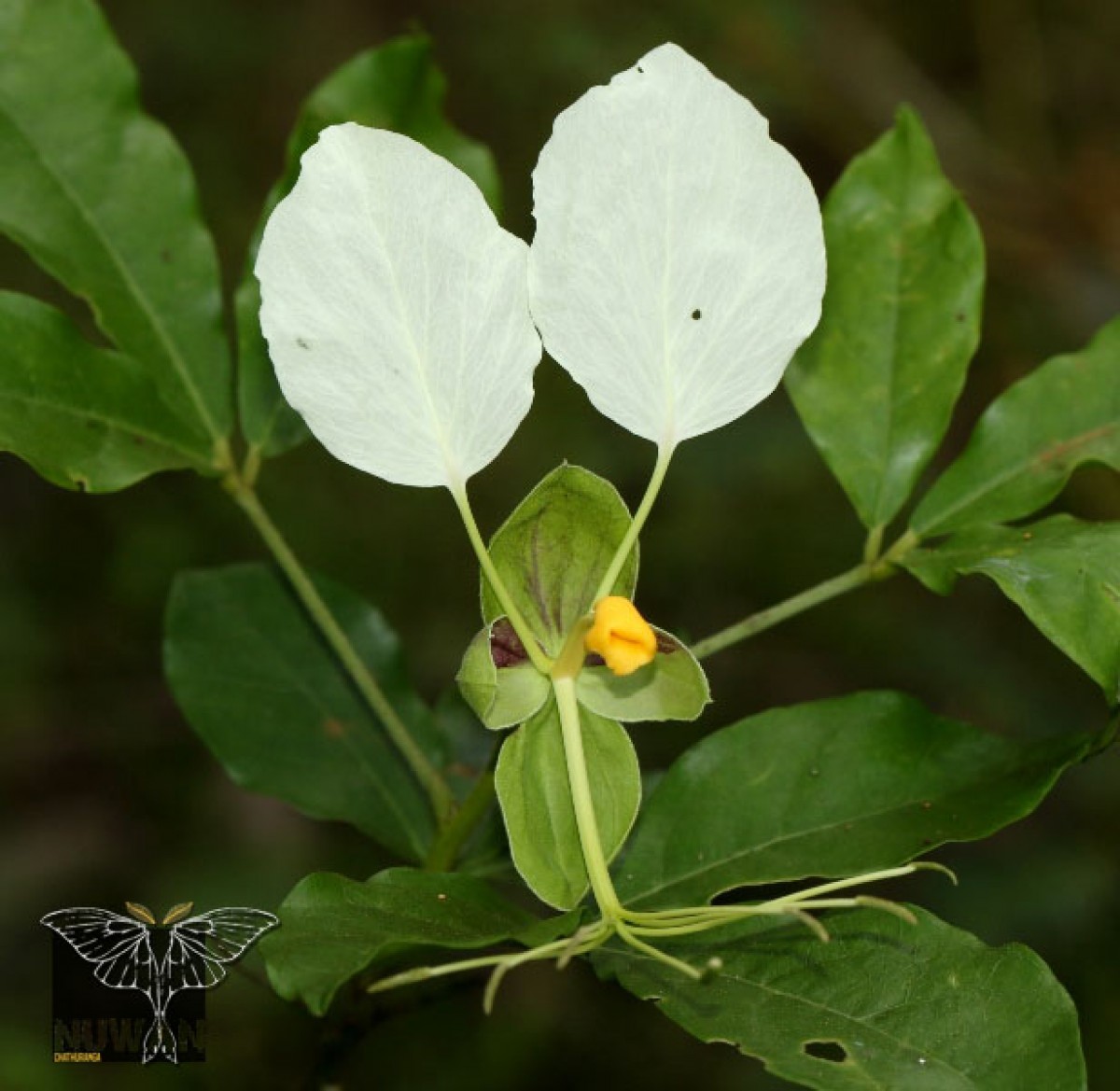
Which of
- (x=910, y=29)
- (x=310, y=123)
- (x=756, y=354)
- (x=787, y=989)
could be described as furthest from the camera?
(x=910, y=29)

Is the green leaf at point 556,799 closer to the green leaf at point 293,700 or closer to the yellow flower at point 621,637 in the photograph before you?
the yellow flower at point 621,637

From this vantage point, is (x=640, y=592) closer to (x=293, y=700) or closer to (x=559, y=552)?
(x=293, y=700)

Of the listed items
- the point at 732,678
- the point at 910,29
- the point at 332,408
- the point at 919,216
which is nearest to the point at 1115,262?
the point at 910,29

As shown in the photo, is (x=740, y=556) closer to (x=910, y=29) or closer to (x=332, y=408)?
(x=910, y=29)

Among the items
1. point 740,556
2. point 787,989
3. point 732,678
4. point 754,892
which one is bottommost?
point 732,678

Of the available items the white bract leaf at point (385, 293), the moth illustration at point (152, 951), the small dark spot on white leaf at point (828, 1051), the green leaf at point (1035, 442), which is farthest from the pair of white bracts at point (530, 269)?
the small dark spot on white leaf at point (828, 1051)
